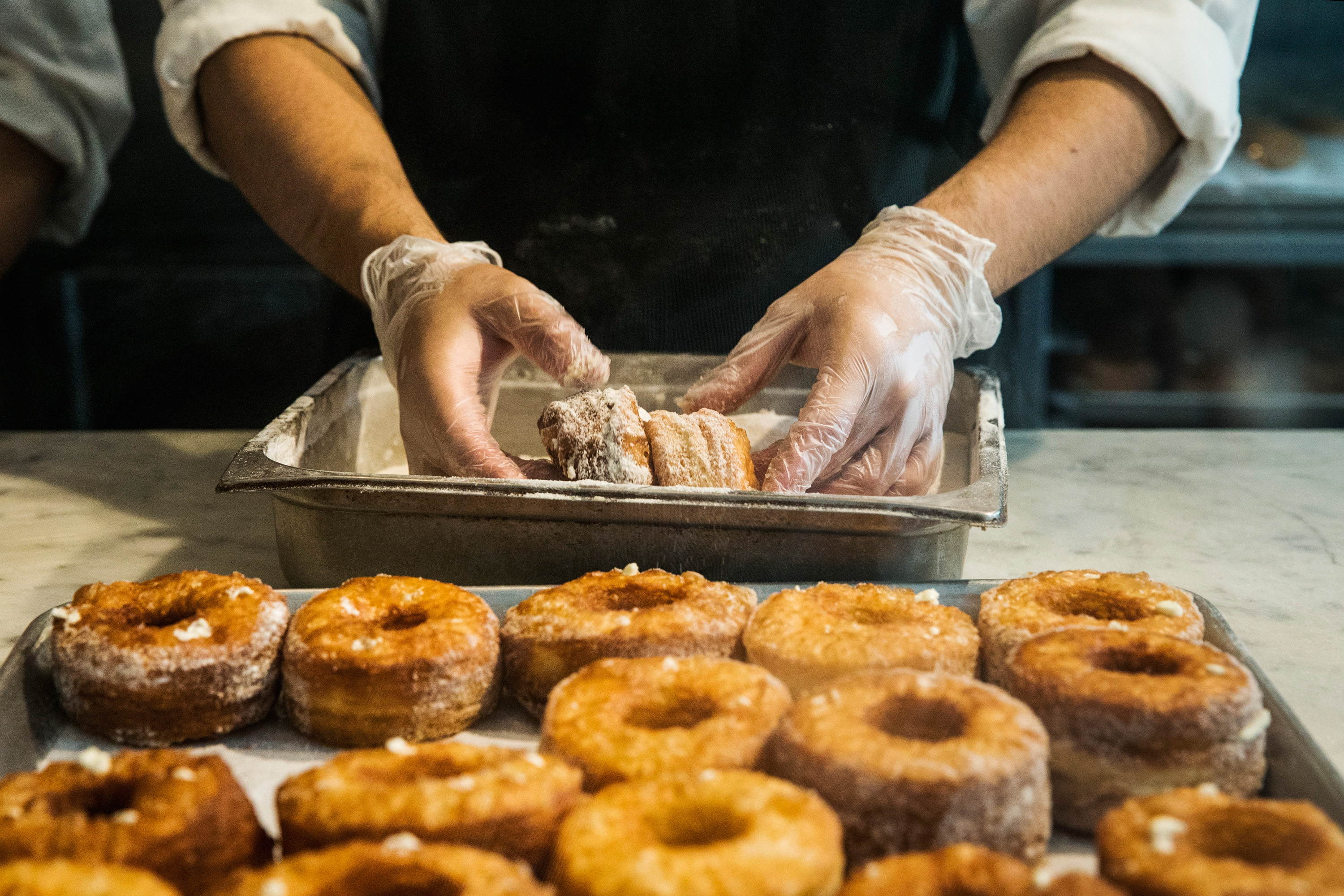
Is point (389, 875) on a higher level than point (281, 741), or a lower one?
higher

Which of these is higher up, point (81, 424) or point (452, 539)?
point (452, 539)

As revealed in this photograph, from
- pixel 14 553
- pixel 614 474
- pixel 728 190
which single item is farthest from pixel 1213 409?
pixel 14 553

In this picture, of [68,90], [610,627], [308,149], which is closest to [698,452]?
[610,627]

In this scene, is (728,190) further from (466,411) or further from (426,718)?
(426,718)

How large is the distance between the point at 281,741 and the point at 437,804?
1.60 ft

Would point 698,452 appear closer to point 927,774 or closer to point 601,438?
point 601,438

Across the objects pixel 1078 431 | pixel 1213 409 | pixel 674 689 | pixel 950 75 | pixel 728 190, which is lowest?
pixel 1213 409

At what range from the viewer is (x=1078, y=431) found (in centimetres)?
304

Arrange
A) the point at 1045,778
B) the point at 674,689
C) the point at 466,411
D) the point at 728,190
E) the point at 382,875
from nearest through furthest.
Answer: the point at 382,875 → the point at 1045,778 → the point at 674,689 → the point at 466,411 → the point at 728,190

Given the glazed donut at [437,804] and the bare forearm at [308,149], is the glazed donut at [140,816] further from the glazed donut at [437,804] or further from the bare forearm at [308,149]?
the bare forearm at [308,149]

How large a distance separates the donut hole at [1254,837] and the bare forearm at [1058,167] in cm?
154

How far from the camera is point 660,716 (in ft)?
4.32

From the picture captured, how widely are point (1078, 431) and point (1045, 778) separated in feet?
6.83

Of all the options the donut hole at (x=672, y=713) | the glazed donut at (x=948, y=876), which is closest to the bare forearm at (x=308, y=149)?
the donut hole at (x=672, y=713)
